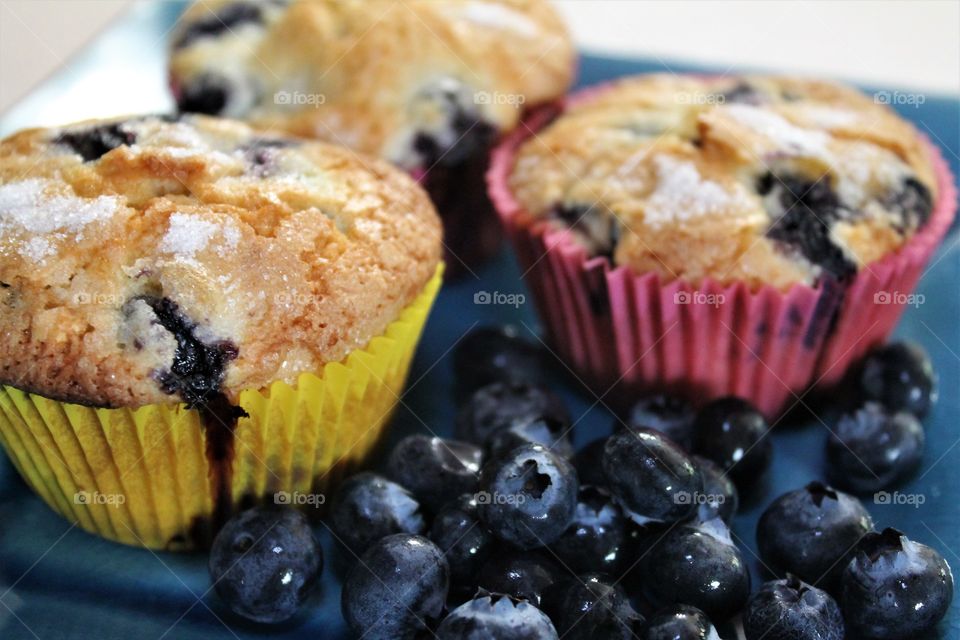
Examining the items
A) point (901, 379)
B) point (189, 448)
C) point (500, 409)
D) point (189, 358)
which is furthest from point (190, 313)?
point (901, 379)

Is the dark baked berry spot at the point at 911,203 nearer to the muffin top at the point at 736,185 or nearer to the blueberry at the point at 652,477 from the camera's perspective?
the muffin top at the point at 736,185

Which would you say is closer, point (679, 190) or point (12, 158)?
point (12, 158)

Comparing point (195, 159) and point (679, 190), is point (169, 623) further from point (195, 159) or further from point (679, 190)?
point (679, 190)

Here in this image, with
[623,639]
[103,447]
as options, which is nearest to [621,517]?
[623,639]

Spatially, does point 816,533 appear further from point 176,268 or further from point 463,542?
point 176,268

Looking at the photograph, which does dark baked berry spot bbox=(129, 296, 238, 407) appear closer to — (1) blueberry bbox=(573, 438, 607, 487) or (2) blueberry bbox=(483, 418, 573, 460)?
(2) blueberry bbox=(483, 418, 573, 460)

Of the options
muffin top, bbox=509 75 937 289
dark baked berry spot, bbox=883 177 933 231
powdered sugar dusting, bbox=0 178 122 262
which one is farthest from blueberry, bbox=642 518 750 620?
powdered sugar dusting, bbox=0 178 122 262
